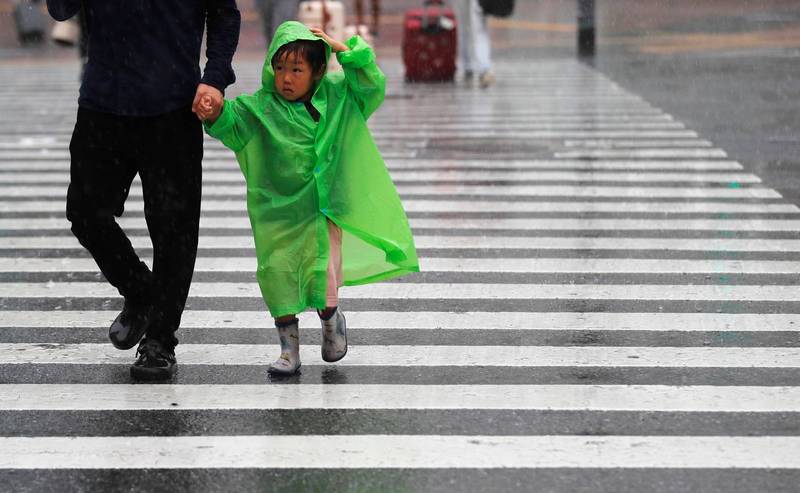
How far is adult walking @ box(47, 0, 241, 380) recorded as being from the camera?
210 inches

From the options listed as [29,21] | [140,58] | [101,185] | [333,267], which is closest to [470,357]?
[333,267]

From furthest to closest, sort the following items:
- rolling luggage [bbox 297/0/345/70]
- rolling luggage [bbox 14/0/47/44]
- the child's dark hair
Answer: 1. rolling luggage [bbox 14/0/47/44]
2. rolling luggage [bbox 297/0/345/70]
3. the child's dark hair

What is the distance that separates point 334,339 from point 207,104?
1101 millimetres

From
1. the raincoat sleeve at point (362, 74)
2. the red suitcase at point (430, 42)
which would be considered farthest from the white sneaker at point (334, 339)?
the red suitcase at point (430, 42)

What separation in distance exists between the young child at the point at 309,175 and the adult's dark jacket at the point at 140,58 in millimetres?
230

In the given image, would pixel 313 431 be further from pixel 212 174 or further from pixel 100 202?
pixel 212 174

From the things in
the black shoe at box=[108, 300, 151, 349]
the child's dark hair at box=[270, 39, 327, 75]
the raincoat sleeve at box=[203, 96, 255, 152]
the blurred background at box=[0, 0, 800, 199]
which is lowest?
the blurred background at box=[0, 0, 800, 199]

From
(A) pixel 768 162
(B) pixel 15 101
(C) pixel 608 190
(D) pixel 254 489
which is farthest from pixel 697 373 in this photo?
(B) pixel 15 101

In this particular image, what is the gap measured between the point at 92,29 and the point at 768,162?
7176 mm

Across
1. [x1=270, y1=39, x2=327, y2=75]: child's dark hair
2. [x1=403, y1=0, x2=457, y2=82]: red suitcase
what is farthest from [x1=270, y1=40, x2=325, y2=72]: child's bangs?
[x1=403, y1=0, x2=457, y2=82]: red suitcase

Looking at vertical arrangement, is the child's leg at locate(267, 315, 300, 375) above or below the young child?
below

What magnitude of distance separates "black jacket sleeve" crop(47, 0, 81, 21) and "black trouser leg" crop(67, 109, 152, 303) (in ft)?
1.26

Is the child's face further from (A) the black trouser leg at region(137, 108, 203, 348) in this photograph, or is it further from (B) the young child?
(A) the black trouser leg at region(137, 108, 203, 348)

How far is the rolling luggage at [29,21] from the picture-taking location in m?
25.7
